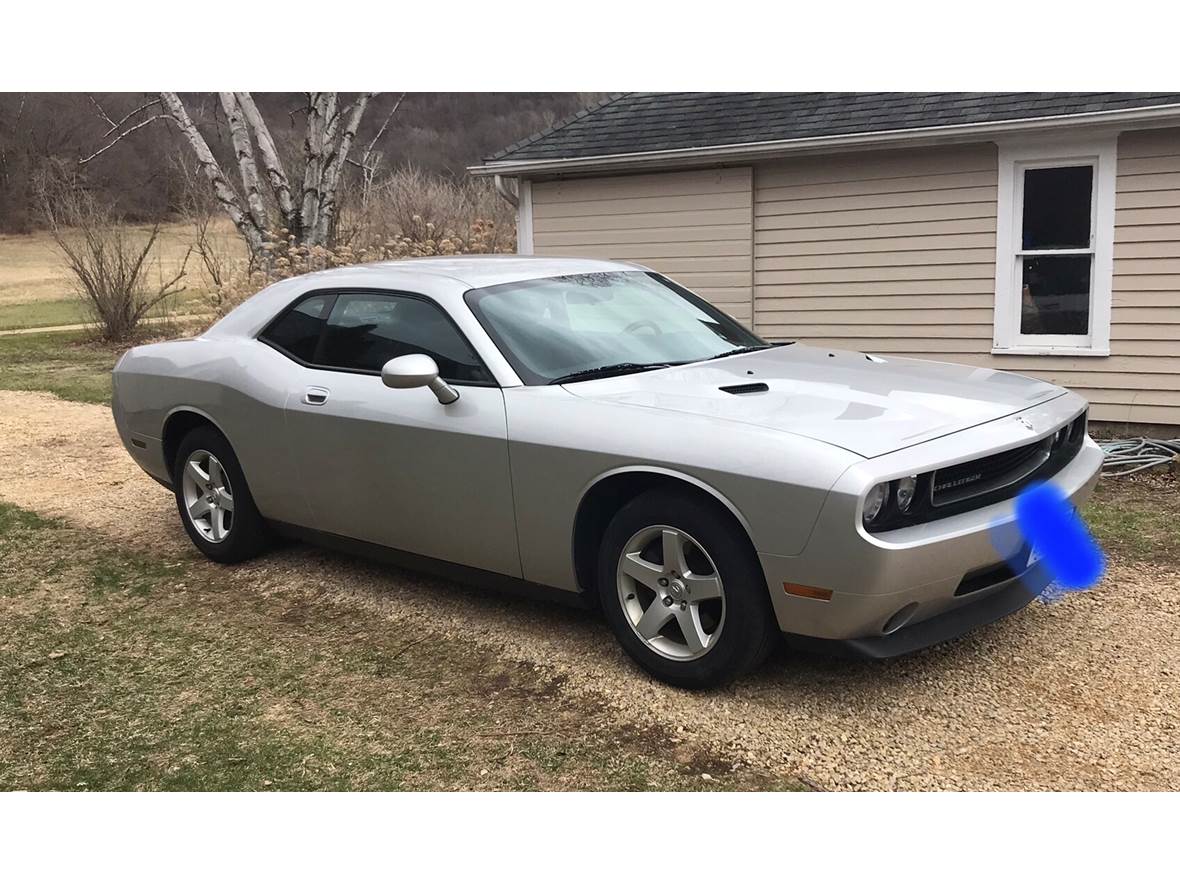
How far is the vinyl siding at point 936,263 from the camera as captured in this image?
8.20 m

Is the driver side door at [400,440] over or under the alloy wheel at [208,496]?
over

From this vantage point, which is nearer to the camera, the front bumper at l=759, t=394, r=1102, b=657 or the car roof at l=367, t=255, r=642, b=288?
the front bumper at l=759, t=394, r=1102, b=657

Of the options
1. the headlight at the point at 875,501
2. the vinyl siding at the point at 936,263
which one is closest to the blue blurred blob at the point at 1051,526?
the headlight at the point at 875,501

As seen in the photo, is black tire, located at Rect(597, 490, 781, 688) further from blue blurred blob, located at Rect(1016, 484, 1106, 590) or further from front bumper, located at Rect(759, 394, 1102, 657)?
blue blurred blob, located at Rect(1016, 484, 1106, 590)

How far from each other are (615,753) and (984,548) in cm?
145

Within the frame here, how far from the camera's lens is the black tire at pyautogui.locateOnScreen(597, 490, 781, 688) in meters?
3.59

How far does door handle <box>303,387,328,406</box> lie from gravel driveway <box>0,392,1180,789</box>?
101 centimetres

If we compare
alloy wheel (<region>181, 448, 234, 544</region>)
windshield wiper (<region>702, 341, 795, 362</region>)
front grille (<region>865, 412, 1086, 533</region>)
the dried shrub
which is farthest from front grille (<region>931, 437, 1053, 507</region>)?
the dried shrub

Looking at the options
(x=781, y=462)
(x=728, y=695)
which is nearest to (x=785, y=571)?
(x=781, y=462)

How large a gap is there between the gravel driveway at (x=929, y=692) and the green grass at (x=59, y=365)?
31.5ft

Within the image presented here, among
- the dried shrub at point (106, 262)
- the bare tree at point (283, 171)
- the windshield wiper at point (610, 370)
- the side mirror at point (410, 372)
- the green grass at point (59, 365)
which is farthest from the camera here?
the dried shrub at point (106, 262)

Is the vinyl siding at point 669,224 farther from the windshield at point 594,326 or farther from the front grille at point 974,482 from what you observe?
the front grille at point 974,482

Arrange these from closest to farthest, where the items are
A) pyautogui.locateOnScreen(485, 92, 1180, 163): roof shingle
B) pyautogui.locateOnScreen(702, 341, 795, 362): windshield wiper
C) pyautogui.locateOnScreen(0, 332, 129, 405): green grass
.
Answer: pyautogui.locateOnScreen(702, 341, 795, 362): windshield wiper → pyautogui.locateOnScreen(485, 92, 1180, 163): roof shingle → pyautogui.locateOnScreen(0, 332, 129, 405): green grass

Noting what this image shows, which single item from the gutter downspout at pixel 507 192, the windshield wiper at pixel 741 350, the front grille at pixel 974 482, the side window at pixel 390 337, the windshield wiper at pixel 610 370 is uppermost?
the gutter downspout at pixel 507 192
